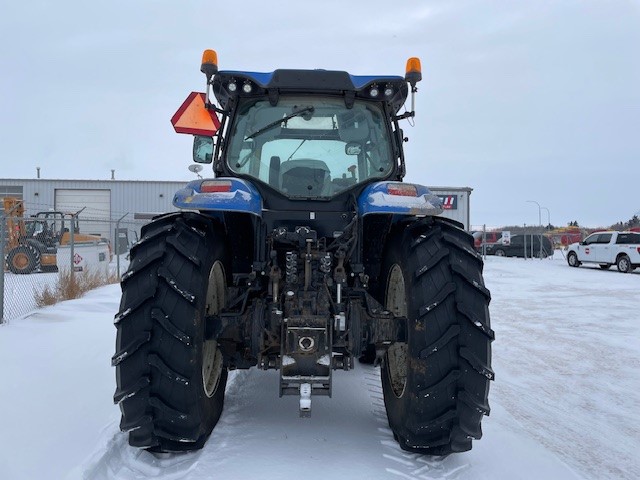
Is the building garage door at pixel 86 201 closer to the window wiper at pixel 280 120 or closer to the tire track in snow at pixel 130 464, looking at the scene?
the window wiper at pixel 280 120

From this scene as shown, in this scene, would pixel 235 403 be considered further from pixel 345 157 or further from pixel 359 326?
pixel 345 157

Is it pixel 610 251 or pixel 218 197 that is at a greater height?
pixel 218 197

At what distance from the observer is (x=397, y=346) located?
3713 mm

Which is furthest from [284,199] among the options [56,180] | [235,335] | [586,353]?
[56,180]

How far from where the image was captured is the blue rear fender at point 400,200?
307cm

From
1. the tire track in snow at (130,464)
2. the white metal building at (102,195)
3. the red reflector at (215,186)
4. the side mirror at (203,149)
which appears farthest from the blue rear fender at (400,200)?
the white metal building at (102,195)

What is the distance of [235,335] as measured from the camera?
3289 millimetres

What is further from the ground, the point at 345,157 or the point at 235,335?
the point at 345,157

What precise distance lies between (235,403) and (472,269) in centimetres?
224

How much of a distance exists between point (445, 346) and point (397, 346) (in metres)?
0.85

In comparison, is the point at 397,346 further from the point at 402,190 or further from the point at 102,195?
the point at 102,195

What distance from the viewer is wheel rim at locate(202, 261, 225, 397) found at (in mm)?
3469

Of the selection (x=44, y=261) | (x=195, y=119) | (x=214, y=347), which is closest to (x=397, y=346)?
(x=214, y=347)

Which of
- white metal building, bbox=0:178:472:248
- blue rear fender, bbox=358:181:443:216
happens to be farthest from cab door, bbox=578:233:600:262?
blue rear fender, bbox=358:181:443:216
